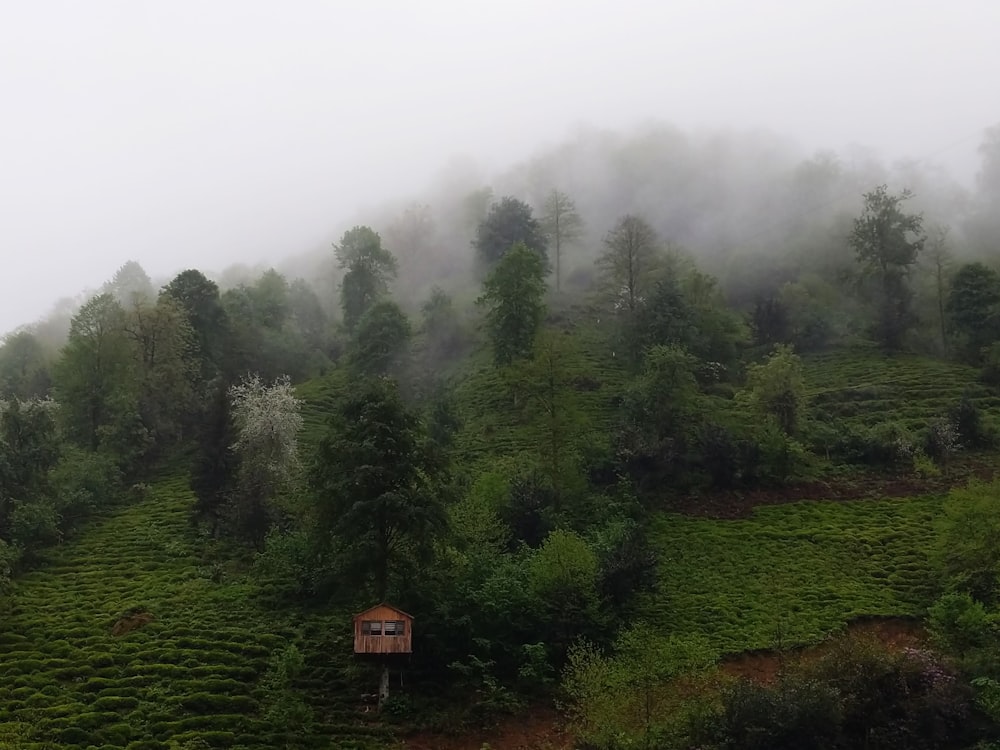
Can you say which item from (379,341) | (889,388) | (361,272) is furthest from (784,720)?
(361,272)

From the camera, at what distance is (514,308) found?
179 feet

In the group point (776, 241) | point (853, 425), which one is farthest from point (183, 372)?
point (776, 241)

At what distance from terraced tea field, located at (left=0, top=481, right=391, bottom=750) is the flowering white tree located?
12.0ft

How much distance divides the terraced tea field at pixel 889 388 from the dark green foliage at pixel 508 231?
32077 mm

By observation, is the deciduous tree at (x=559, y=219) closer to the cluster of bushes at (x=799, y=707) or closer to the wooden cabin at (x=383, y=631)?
the wooden cabin at (x=383, y=631)

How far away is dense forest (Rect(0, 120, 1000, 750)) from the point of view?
85.3 ft

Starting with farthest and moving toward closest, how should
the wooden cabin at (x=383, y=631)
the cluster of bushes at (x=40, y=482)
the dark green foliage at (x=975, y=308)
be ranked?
1. the dark green foliage at (x=975, y=308)
2. the cluster of bushes at (x=40, y=482)
3. the wooden cabin at (x=383, y=631)

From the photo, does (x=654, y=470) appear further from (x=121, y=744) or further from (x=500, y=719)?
(x=121, y=744)

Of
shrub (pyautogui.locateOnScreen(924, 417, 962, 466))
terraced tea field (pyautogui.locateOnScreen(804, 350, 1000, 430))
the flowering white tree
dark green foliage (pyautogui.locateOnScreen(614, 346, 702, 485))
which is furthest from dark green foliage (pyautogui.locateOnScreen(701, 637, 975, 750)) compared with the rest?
terraced tea field (pyautogui.locateOnScreen(804, 350, 1000, 430))

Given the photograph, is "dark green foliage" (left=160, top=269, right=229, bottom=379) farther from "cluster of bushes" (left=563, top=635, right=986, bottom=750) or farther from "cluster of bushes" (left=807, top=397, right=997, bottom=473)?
"cluster of bushes" (left=807, top=397, right=997, bottom=473)

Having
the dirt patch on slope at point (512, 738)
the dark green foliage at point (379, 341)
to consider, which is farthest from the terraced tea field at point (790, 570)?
the dark green foliage at point (379, 341)

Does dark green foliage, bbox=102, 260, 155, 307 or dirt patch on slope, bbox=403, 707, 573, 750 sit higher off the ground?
dark green foliage, bbox=102, 260, 155, 307

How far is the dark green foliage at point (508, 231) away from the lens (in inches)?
3182

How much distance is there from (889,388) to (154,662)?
165 feet
